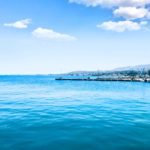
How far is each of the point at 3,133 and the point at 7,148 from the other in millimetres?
3559

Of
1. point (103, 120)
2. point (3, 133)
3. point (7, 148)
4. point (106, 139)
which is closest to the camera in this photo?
point (7, 148)

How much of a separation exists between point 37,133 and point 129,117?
10906mm

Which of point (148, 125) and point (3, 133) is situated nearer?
point (3, 133)

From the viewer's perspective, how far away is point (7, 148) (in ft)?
43.5

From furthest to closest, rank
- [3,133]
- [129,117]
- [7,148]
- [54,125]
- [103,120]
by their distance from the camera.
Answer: [129,117], [103,120], [54,125], [3,133], [7,148]

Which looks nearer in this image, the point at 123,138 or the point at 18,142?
the point at 18,142

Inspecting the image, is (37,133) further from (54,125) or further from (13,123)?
(13,123)

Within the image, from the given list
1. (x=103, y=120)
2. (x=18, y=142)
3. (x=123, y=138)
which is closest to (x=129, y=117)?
(x=103, y=120)

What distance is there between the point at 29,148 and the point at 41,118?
9259 millimetres

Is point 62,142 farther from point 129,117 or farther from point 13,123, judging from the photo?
point 129,117

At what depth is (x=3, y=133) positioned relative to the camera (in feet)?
54.3

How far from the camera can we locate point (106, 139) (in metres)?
15.5

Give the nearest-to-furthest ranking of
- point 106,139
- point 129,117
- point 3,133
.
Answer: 1. point 106,139
2. point 3,133
3. point 129,117

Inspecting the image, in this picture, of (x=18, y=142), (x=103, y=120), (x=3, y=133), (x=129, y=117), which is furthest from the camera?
(x=129, y=117)
